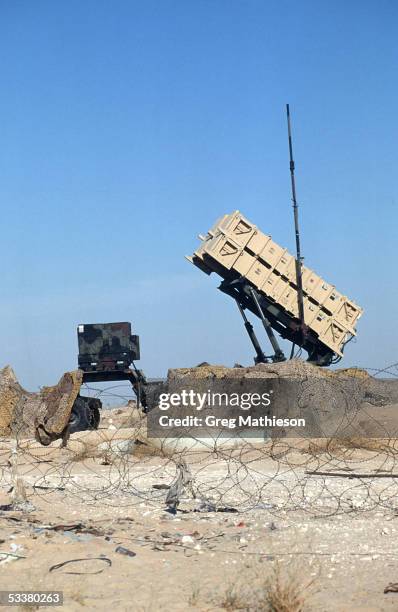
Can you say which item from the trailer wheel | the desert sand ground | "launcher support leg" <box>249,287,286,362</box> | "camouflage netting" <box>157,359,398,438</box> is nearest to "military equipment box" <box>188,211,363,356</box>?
"launcher support leg" <box>249,287,286,362</box>

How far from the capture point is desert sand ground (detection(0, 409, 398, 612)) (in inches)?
212

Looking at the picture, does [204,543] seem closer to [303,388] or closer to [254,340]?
[303,388]

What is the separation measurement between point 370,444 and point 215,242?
6.23 meters

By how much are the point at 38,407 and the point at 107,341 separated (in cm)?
314

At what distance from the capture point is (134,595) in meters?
5.47

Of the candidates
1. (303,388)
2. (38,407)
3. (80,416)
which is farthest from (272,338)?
(38,407)

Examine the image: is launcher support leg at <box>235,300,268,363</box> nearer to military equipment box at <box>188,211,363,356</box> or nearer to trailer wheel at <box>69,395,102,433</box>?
military equipment box at <box>188,211,363,356</box>

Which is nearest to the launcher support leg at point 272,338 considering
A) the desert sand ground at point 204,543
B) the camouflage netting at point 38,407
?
the camouflage netting at point 38,407

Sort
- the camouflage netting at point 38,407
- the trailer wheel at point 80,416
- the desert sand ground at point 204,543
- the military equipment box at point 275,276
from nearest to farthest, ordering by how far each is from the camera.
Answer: the desert sand ground at point 204,543
the camouflage netting at point 38,407
the trailer wheel at point 80,416
the military equipment box at point 275,276

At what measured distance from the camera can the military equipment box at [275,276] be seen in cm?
1733

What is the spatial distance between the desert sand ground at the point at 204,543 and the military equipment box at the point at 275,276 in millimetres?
7026

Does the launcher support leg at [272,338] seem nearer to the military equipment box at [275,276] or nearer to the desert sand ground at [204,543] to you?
the military equipment box at [275,276]

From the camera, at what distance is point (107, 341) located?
58.9ft

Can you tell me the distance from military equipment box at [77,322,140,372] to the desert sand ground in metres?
7.05
